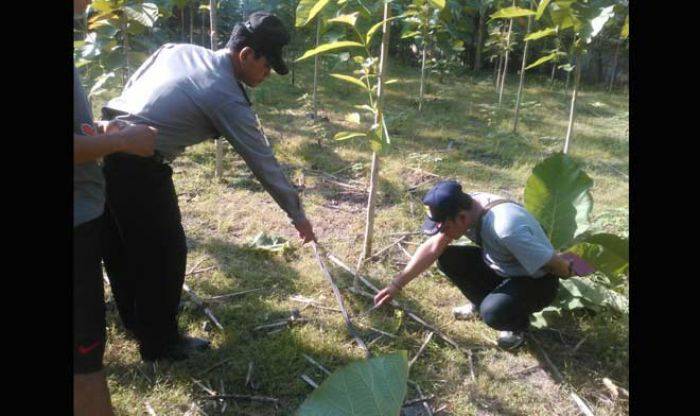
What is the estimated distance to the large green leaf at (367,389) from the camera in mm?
1472

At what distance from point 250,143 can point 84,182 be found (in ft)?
2.65

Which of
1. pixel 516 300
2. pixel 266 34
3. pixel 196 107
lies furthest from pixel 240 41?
pixel 516 300

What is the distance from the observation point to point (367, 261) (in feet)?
13.1

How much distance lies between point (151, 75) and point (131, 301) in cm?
122

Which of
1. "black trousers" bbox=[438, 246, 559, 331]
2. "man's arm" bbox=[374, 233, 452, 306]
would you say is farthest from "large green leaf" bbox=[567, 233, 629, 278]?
"man's arm" bbox=[374, 233, 452, 306]

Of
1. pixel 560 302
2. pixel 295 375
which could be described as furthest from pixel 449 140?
pixel 295 375

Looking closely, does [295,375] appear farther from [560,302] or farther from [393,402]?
[560,302]

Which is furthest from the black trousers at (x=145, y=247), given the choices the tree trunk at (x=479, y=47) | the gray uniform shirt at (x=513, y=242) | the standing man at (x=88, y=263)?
the tree trunk at (x=479, y=47)

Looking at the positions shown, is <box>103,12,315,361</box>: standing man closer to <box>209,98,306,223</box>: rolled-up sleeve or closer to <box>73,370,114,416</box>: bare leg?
<box>209,98,306,223</box>: rolled-up sleeve

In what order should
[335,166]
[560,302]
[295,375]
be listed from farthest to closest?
1. [335,166]
2. [560,302]
3. [295,375]

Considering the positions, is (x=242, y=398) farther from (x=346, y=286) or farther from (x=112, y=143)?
(x=112, y=143)

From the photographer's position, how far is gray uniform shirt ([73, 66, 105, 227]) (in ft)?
5.61

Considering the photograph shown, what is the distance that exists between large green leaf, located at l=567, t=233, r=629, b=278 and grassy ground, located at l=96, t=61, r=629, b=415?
0.33 metres

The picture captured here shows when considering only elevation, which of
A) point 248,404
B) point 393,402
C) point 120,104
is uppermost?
point 120,104
